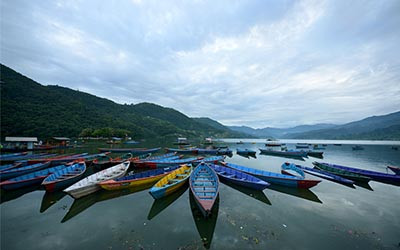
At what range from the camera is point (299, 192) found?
13320 millimetres

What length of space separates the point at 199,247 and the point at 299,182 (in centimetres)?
1153

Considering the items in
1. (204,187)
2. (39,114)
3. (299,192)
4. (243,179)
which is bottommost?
(299,192)

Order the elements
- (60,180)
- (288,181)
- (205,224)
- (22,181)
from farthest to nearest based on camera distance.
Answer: (288,181) → (22,181) → (60,180) → (205,224)

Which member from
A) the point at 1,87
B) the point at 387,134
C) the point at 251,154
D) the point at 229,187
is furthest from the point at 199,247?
the point at 387,134

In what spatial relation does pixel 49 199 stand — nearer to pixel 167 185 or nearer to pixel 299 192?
pixel 167 185

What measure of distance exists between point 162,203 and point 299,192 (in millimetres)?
11976

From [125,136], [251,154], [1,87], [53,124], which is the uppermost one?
[1,87]

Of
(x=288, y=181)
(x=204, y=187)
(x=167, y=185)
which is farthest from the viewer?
(x=288, y=181)

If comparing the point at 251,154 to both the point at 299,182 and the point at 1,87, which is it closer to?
the point at 299,182

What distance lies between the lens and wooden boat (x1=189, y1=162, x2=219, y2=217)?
27.7ft

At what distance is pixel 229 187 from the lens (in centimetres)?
1437

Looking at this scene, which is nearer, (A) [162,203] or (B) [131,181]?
(A) [162,203]

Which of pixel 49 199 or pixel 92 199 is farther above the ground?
pixel 49 199

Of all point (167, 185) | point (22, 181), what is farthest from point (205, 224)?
point (22, 181)
